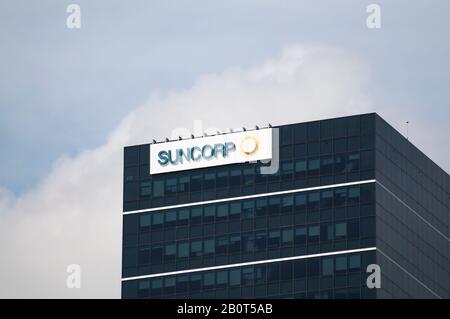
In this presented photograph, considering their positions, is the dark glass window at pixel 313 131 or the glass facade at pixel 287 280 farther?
the dark glass window at pixel 313 131

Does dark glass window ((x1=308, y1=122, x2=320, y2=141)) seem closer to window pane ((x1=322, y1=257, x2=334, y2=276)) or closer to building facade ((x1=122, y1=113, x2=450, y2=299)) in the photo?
building facade ((x1=122, y1=113, x2=450, y2=299))

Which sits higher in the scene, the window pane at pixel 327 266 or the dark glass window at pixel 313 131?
the dark glass window at pixel 313 131

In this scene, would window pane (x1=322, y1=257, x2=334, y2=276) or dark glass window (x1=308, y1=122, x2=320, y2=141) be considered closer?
window pane (x1=322, y1=257, x2=334, y2=276)

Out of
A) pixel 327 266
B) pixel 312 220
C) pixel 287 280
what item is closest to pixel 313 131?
pixel 312 220

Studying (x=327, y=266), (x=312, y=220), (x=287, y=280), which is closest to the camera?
(x=327, y=266)

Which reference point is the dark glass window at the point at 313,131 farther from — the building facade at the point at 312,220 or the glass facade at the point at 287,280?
the glass facade at the point at 287,280

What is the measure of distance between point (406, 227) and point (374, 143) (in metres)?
11.6

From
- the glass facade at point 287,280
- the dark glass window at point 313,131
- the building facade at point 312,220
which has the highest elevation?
the dark glass window at point 313,131

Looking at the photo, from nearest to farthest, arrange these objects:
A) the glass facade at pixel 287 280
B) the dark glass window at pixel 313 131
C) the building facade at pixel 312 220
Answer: the glass facade at pixel 287 280 → the building facade at pixel 312 220 → the dark glass window at pixel 313 131

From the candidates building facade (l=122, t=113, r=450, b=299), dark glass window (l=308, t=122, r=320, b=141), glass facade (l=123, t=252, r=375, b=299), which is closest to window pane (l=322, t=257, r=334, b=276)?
glass facade (l=123, t=252, r=375, b=299)

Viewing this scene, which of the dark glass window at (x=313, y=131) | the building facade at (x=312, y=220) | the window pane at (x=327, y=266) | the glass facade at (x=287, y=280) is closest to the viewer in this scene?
the glass facade at (x=287, y=280)

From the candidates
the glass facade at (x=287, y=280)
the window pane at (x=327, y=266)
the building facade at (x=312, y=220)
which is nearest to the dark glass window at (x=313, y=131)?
the building facade at (x=312, y=220)

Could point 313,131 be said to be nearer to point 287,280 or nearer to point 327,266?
point 327,266
